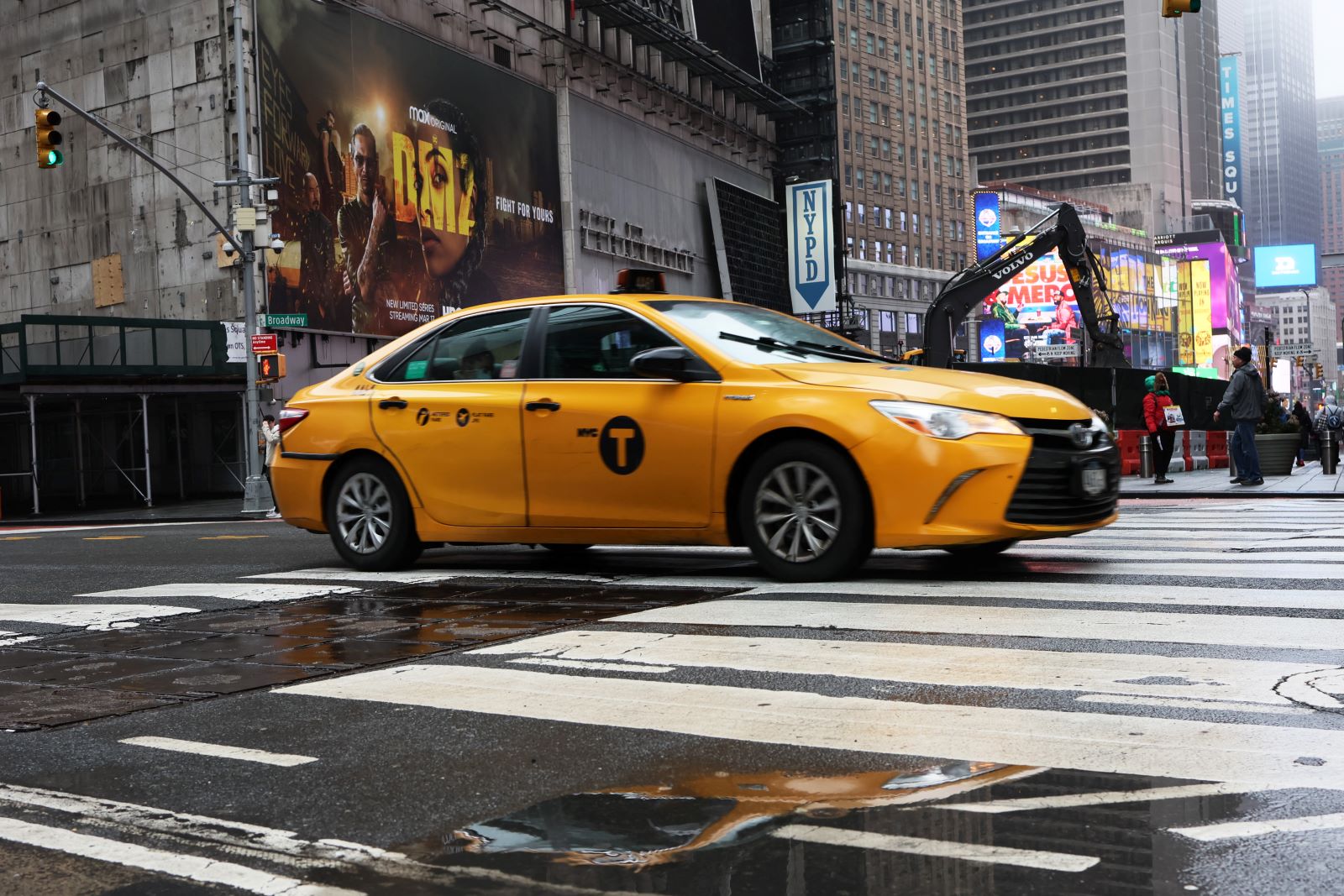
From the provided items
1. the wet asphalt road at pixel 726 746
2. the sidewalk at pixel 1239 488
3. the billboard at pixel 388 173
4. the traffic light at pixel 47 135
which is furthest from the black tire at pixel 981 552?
the billboard at pixel 388 173

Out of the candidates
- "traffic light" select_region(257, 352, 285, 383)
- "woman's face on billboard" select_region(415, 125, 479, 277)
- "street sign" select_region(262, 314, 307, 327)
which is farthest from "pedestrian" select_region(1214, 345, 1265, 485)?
"woman's face on billboard" select_region(415, 125, 479, 277)

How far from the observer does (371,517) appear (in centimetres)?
919

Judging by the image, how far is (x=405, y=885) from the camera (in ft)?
9.73

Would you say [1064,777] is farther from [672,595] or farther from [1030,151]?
[1030,151]

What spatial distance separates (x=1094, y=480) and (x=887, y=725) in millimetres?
3780

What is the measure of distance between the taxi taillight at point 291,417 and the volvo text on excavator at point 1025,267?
66.5 ft

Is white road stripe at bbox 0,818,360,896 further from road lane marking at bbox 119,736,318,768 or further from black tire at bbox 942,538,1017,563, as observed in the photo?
black tire at bbox 942,538,1017,563

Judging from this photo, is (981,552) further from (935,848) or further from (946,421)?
(935,848)

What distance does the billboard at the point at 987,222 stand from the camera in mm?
120562

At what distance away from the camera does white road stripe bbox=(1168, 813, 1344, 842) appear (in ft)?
10.2

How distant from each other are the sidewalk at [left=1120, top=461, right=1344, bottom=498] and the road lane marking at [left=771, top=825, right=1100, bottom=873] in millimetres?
13648

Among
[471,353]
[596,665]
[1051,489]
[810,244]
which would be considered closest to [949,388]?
[1051,489]

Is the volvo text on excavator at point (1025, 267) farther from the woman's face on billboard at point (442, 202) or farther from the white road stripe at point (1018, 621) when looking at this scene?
the white road stripe at point (1018, 621)

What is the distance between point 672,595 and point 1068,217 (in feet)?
75.9
